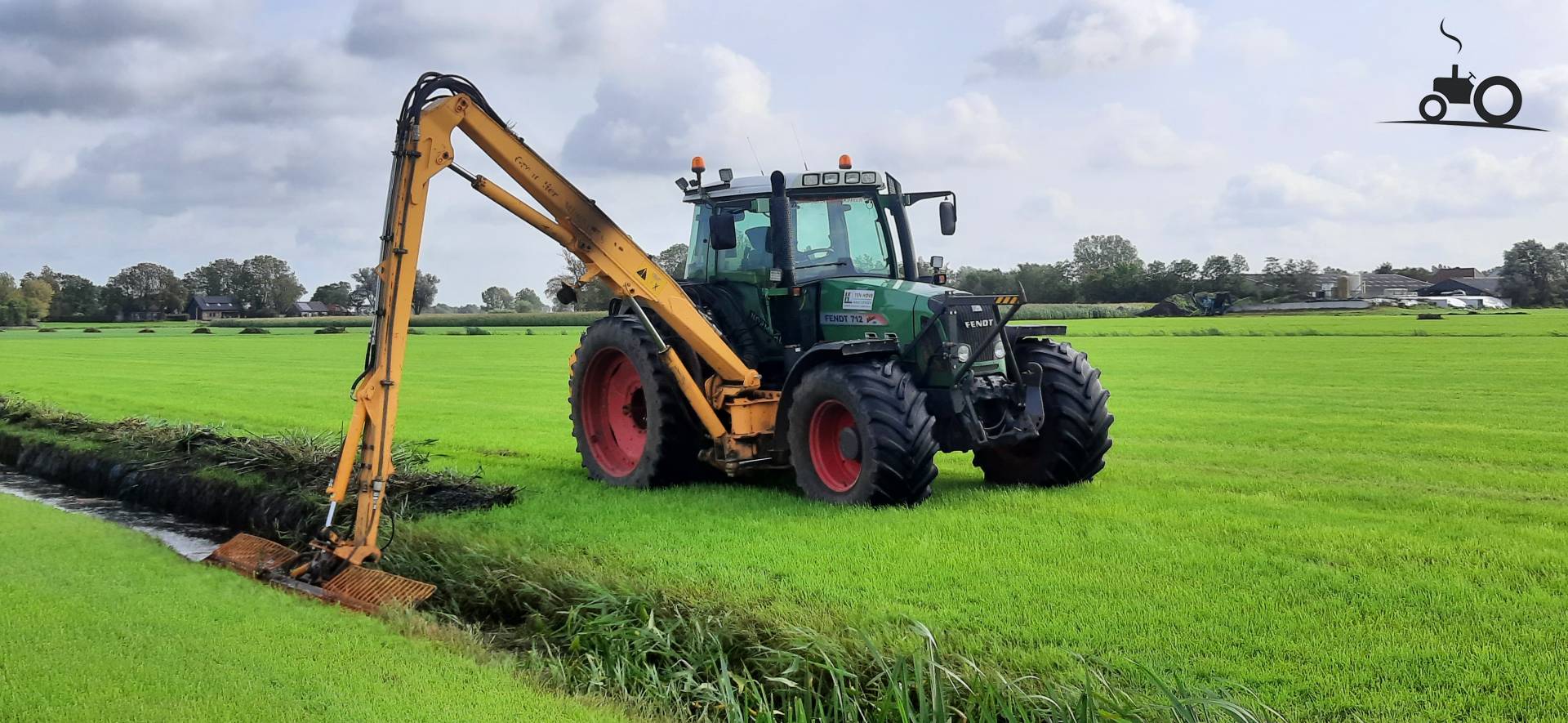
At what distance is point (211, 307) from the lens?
90.6m

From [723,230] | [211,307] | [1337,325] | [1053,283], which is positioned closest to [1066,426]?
[723,230]

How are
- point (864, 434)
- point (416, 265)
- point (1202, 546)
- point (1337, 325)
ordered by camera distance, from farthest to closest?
point (1337, 325), point (864, 434), point (416, 265), point (1202, 546)

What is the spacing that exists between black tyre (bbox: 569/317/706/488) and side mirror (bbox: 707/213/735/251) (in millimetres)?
1265

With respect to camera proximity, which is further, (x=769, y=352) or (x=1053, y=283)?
(x=1053, y=283)

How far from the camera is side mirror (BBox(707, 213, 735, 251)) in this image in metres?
9.35

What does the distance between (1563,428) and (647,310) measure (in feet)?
34.2

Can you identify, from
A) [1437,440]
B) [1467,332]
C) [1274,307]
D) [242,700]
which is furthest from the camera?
[1274,307]

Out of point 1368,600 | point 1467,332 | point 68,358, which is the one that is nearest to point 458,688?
point 1368,600

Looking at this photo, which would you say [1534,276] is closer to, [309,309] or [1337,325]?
[1337,325]

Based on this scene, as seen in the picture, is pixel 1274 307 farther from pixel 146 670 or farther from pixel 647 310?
pixel 146 670

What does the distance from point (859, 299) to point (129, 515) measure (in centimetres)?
775

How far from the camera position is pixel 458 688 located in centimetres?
532

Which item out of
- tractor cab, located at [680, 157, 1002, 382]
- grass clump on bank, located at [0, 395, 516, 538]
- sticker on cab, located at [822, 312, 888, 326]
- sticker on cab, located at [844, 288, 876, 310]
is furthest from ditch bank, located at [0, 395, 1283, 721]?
sticker on cab, located at [844, 288, 876, 310]

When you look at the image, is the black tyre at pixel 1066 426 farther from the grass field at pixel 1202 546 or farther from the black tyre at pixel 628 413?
the black tyre at pixel 628 413
